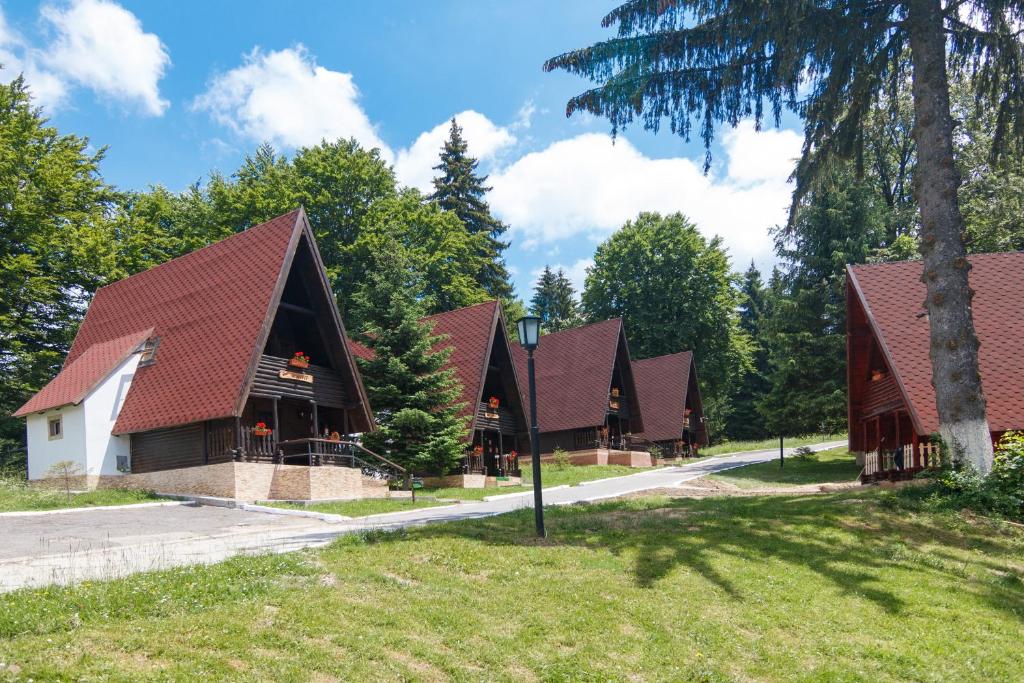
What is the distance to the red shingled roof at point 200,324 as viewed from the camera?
19812 millimetres

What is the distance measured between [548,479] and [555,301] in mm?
49020

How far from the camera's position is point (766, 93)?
15.7 meters

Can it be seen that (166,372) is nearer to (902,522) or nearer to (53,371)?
(53,371)

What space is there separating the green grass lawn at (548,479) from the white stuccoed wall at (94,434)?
8546 mm

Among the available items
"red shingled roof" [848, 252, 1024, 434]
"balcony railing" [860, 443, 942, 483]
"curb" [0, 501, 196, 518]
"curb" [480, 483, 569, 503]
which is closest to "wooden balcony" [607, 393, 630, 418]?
"curb" [480, 483, 569, 503]

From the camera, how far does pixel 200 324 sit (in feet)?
72.2

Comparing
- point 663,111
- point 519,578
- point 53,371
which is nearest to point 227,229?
point 53,371

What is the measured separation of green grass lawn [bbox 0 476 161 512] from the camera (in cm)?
1688

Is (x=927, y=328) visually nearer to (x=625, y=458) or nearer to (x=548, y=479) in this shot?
(x=548, y=479)

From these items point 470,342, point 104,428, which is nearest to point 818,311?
point 470,342

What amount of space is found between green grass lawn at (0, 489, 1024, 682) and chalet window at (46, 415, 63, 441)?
602 inches

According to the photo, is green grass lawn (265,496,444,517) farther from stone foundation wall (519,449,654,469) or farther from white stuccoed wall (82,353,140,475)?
stone foundation wall (519,449,654,469)

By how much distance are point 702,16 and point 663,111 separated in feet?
6.21

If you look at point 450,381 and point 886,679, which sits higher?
point 450,381
